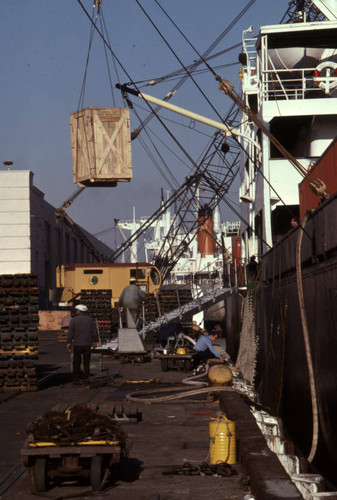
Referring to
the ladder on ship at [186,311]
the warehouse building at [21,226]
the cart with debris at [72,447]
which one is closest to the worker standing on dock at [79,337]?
the cart with debris at [72,447]

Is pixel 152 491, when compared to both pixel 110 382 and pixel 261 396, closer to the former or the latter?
pixel 110 382

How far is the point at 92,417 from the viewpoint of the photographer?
26.8 ft

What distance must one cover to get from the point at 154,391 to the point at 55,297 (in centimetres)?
4466

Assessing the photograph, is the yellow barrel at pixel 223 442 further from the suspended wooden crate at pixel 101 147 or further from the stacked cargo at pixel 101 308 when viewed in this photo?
the stacked cargo at pixel 101 308

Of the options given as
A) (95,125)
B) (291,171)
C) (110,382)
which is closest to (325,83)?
(291,171)

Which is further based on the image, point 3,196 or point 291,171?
point 3,196

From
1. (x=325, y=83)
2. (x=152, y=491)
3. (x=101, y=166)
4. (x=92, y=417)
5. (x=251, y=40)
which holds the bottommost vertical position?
(x=152, y=491)

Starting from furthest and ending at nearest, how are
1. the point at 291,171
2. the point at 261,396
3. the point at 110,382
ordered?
the point at 291,171 → the point at 261,396 → the point at 110,382

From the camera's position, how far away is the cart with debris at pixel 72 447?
7.62 m

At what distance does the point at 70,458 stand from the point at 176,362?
14.2 meters

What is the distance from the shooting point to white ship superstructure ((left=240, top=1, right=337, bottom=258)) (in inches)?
1038

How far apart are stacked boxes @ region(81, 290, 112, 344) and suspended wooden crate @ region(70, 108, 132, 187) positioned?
20.9 metres

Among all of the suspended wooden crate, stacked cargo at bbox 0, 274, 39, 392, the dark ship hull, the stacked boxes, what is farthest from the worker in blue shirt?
the stacked boxes

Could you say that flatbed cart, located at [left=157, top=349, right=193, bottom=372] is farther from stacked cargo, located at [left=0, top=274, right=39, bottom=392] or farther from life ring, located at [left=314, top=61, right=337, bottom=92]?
life ring, located at [left=314, top=61, right=337, bottom=92]
